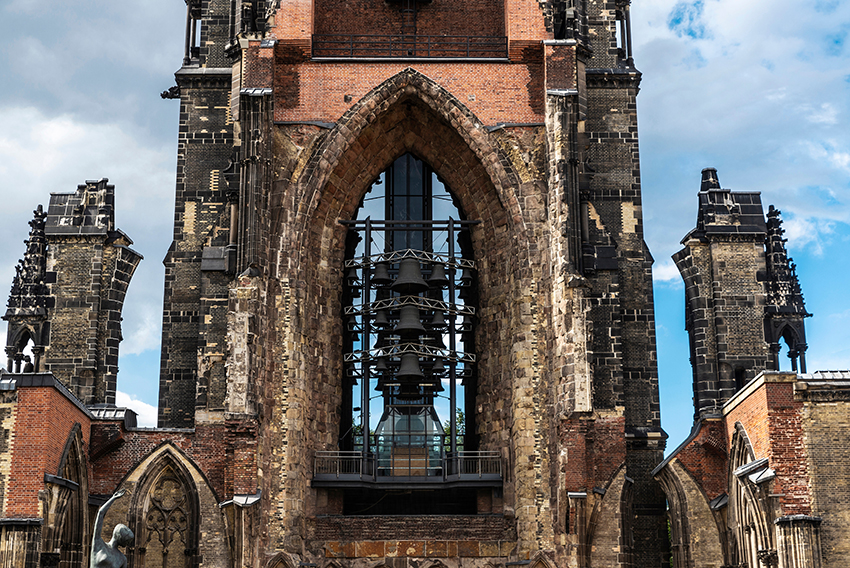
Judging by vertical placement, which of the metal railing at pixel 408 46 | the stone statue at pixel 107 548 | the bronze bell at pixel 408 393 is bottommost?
the stone statue at pixel 107 548

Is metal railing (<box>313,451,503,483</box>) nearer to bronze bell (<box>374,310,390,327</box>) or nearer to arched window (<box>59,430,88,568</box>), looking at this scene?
bronze bell (<box>374,310,390,327</box>)

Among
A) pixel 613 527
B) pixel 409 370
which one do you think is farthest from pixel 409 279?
pixel 613 527

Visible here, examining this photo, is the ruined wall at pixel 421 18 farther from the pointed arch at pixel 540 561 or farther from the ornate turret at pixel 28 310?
the pointed arch at pixel 540 561

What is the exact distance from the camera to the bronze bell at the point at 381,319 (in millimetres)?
27531

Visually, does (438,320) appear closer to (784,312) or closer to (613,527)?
(613,527)

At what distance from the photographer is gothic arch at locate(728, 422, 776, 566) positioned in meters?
22.0

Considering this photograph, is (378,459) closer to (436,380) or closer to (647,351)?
(436,380)

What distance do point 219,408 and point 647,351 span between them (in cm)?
1054

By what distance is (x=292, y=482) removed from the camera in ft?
84.5

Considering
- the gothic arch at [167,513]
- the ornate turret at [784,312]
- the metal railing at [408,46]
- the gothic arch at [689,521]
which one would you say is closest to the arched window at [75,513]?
the gothic arch at [167,513]

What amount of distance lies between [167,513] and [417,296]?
300 inches

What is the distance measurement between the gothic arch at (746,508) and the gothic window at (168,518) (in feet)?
38.4

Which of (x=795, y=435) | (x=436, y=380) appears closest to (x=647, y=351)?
(x=436, y=380)

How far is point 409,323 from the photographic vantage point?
27.1m
